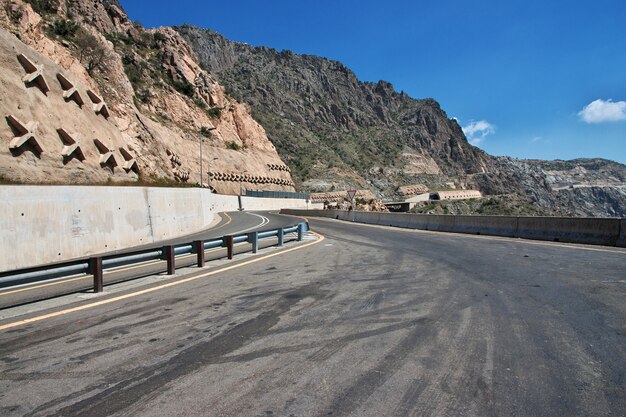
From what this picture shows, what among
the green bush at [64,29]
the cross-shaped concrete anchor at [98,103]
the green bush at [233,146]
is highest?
the green bush at [64,29]

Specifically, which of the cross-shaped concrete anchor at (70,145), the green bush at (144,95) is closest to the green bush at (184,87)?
the green bush at (144,95)

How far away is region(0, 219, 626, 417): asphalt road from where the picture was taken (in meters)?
3.45

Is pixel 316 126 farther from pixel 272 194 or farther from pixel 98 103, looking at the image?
pixel 98 103

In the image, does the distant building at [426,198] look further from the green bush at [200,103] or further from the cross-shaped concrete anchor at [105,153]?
the cross-shaped concrete anchor at [105,153]

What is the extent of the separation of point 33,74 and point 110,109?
16.5 meters

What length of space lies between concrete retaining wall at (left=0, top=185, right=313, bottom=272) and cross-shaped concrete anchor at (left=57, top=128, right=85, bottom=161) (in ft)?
25.5

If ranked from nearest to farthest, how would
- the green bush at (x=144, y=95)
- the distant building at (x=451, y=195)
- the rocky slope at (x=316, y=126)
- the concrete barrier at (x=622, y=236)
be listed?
1. the concrete barrier at (x=622, y=236)
2. the green bush at (x=144, y=95)
3. the rocky slope at (x=316, y=126)
4. the distant building at (x=451, y=195)

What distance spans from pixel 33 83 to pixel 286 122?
123 meters

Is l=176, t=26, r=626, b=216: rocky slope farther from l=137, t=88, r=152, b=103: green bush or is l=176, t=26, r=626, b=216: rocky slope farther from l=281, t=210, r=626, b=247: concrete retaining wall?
l=281, t=210, r=626, b=247: concrete retaining wall

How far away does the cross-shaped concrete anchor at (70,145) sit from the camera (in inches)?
984

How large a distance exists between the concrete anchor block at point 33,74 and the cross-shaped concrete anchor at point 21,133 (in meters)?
4.10

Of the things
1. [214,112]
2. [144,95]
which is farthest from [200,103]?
[144,95]

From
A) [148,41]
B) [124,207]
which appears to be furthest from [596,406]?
[148,41]

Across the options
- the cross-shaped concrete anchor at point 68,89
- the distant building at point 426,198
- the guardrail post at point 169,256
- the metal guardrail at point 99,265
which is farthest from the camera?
the distant building at point 426,198
